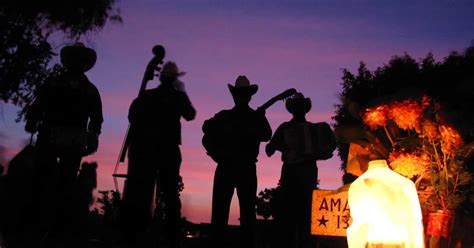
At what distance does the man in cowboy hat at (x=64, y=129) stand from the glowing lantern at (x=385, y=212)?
2.64 metres

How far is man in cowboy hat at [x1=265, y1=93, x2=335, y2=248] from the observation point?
23.2 ft

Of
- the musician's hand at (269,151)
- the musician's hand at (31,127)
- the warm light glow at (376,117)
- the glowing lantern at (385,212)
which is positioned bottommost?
the glowing lantern at (385,212)

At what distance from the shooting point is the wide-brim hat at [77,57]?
6.05m

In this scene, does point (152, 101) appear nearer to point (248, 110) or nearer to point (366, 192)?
point (248, 110)

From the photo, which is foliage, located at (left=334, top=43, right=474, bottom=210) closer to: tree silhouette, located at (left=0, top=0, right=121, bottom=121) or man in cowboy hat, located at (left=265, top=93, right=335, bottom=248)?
man in cowboy hat, located at (left=265, top=93, right=335, bottom=248)

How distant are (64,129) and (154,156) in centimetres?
93

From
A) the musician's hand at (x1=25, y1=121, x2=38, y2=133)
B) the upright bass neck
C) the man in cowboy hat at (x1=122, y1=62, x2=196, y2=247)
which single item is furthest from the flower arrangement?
the musician's hand at (x1=25, y1=121, x2=38, y2=133)

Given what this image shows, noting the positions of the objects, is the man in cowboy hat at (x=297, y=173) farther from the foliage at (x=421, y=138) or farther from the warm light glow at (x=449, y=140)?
the warm light glow at (x=449, y=140)

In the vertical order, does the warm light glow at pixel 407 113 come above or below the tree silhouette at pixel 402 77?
below

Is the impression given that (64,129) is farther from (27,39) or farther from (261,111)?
(27,39)

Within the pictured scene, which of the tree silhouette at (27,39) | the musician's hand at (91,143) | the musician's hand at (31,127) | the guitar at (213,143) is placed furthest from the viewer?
the tree silhouette at (27,39)

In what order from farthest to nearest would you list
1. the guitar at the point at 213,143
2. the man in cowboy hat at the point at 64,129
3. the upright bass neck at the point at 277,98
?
the upright bass neck at the point at 277,98, the guitar at the point at 213,143, the man in cowboy hat at the point at 64,129

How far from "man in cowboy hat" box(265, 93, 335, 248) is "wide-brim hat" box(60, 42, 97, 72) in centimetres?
259

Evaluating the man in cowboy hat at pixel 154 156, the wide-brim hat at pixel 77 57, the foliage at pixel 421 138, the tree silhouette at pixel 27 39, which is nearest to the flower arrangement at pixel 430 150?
the foliage at pixel 421 138
